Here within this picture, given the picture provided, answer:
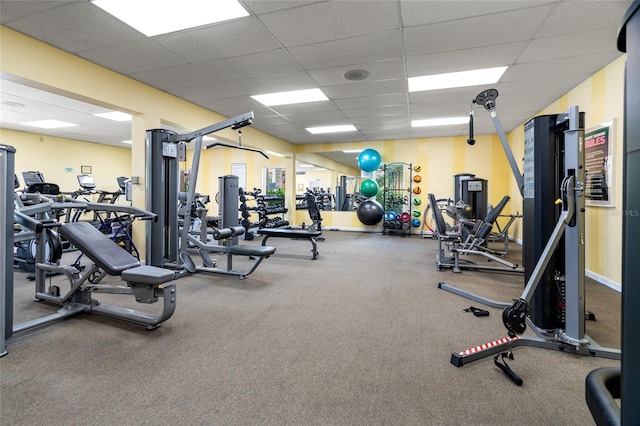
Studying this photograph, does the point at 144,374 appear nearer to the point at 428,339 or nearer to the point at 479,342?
the point at 428,339

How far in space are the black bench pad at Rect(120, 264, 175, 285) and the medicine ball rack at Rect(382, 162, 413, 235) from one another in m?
6.50

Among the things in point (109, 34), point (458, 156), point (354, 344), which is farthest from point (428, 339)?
point (458, 156)

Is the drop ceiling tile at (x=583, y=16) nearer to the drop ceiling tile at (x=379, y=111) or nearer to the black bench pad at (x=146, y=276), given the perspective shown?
the drop ceiling tile at (x=379, y=111)

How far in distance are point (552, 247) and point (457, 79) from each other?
3013mm

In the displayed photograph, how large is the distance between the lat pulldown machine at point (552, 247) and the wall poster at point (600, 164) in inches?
69.4

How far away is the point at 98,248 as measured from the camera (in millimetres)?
2348

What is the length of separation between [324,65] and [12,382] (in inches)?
151

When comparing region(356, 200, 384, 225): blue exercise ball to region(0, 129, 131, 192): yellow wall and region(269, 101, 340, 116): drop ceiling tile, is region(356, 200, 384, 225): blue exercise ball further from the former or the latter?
region(0, 129, 131, 192): yellow wall

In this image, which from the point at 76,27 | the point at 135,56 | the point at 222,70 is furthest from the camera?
the point at 222,70

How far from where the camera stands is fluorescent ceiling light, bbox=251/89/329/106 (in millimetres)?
4746

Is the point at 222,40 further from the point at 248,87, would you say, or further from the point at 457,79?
the point at 457,79

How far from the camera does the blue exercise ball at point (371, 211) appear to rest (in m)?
7.77

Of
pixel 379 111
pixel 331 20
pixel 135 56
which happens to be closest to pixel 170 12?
pixel 135 56

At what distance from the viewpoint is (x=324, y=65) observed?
3738 millimetres
